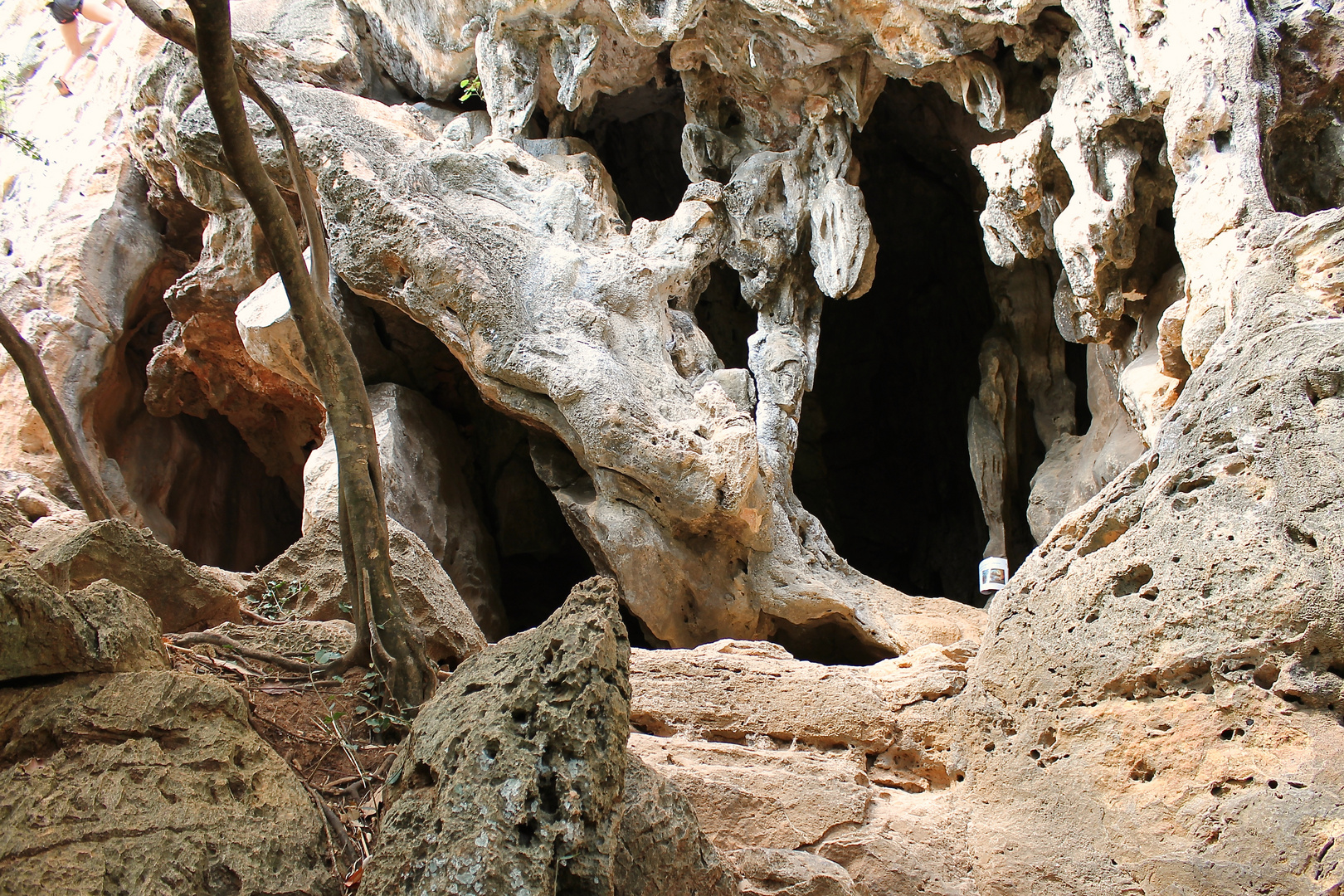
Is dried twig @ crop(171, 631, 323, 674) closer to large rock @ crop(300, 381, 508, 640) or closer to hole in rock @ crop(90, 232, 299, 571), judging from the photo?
large rock @ crop(300, 381, 508, 640)

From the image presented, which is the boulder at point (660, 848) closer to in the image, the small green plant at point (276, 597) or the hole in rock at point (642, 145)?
the small green plant at point (276, 597)

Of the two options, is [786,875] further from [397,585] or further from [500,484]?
[500,484]

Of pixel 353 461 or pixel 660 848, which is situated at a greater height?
pixel 353 461

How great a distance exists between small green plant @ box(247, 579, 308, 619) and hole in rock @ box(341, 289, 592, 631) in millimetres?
3634

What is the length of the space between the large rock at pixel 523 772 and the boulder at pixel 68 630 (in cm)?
82

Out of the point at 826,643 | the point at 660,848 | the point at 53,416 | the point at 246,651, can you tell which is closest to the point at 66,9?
the point at 53,416

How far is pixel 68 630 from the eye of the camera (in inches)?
88.9

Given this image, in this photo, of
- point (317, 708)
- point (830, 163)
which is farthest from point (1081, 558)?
point (830, 163)

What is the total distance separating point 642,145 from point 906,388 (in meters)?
4.50

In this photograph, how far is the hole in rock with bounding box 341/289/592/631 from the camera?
793 cm

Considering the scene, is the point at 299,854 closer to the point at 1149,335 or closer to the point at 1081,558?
the point at 1081,558

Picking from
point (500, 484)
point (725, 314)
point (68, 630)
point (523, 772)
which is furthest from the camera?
point (725, 314)

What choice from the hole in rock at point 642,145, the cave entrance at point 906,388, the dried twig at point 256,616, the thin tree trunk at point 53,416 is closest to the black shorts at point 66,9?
the hole in rock at point 642,145

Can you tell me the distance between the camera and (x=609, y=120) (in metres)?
9.80
